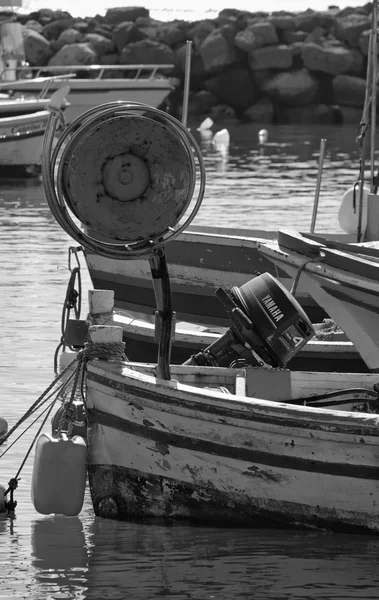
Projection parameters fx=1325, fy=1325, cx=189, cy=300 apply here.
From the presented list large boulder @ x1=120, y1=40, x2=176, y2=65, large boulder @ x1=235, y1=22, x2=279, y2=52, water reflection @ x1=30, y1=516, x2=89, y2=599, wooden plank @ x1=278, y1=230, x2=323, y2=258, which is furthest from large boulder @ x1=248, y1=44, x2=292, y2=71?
water reflection @ x1=30, y1=516, x2=89, y2=599

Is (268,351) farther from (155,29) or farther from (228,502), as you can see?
(155,29)

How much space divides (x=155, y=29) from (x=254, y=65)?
543 centimetres

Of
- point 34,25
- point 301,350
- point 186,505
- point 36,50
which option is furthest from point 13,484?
point 34,25

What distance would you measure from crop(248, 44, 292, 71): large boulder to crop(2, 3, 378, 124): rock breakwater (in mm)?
36

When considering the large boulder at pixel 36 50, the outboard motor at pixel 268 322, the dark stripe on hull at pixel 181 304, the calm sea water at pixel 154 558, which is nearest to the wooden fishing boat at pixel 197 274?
the dark stripe on hull at pixel 181 304

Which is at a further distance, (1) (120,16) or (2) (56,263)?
(1) (120,16)

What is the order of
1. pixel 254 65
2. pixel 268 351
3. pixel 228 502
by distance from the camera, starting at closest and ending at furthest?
1. pixel 228 502
2. pixel 268 351
3. pixel 254 65

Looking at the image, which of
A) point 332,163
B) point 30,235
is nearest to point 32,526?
point 30,235

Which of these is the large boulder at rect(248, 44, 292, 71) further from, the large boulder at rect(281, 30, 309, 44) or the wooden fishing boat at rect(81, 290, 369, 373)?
the wooden fishing boat at rect(81, 290, 369, 373)

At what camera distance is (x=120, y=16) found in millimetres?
53562

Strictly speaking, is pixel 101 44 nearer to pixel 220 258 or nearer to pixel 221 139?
pixel 221 139

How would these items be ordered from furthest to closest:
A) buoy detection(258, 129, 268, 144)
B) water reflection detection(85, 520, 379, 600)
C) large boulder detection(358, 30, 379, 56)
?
large boulder detection(358, 30, 379, 56) → buoy detection(258, 129, 268, 144) → water reflection detection(85, 520, 379, 600)

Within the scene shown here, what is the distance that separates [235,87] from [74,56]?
5953mm

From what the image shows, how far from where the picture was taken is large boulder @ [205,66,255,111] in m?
48.3
